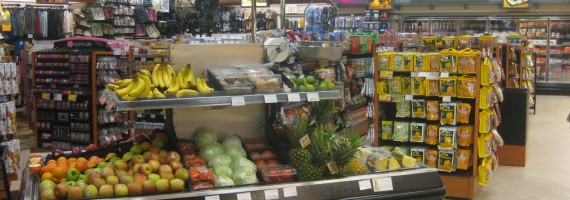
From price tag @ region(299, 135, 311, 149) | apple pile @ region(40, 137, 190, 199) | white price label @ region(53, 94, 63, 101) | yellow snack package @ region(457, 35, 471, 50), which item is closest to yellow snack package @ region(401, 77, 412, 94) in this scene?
yellow snack package @ region(457, 35, 471, 50)

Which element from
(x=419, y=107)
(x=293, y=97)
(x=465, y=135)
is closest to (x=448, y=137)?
(x=465, y=135)

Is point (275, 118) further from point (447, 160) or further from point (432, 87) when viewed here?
point (447, 160)

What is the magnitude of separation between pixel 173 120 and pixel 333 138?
1.02 m

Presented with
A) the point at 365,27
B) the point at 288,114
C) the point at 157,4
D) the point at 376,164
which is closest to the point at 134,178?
the point at 376,164

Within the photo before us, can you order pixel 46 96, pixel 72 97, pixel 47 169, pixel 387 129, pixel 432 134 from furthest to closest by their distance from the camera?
pixel 46 96 < pixel 72 97 < pixel 387 129 < pixel 432 134 < pixel 47 169

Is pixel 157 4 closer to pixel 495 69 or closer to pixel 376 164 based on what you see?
pixel 495 69

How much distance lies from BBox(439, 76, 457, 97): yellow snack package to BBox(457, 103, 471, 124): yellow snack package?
13 cm

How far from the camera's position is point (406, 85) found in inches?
233

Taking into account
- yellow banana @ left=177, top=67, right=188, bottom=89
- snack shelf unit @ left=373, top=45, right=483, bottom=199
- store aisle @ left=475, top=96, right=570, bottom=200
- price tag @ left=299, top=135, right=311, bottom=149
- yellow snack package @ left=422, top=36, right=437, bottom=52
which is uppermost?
yellow snack package @ left=422, top=36, right=437, bottom=52

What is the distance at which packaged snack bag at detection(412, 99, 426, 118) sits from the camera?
230 inches

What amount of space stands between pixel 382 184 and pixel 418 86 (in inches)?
104

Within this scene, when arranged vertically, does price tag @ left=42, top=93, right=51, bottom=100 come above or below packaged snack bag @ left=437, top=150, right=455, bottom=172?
above

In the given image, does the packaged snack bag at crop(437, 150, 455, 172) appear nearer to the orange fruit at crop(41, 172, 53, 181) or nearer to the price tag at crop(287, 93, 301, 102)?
the price tag at crop(287, 93, 301, 102)

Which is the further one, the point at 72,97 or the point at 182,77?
the point at 72,97
